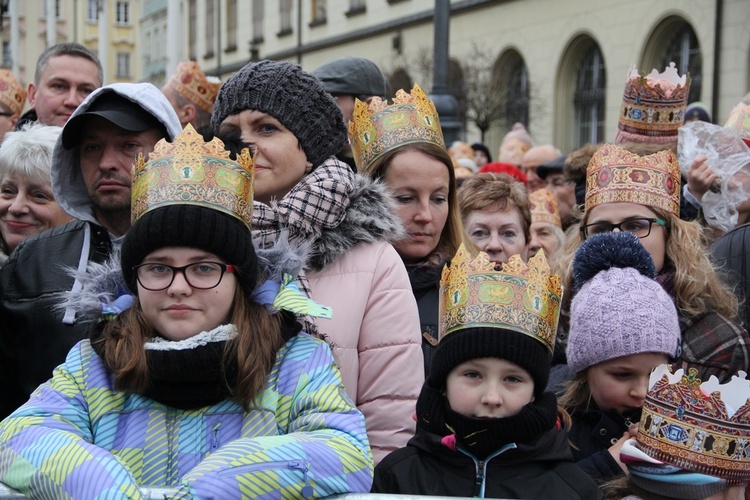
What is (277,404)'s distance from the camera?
2729 millimetres

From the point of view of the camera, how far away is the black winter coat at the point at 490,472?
297 centimetres

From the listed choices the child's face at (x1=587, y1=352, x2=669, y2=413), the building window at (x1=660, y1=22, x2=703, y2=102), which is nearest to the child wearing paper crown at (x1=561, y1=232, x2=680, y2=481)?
the child's face at (x1=587, y1=352, x2=669, y2=413)

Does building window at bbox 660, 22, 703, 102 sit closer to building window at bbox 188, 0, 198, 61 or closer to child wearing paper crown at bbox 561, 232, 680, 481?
child wearing paper crown at bbox 561, 232, 680, 481

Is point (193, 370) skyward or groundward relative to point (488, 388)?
skyward

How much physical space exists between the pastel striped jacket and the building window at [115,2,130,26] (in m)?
61.8

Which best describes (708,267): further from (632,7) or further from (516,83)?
(516,83)

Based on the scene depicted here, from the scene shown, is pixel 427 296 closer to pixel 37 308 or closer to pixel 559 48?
pixel 37 308

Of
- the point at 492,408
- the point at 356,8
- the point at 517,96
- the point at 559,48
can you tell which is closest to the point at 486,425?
the point at 492,408

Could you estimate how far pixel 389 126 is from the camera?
13.2 feet

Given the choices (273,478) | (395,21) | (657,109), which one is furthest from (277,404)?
(395,21)

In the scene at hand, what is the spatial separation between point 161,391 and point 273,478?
1.50 feet

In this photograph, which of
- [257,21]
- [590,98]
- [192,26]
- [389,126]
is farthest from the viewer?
[192,26]

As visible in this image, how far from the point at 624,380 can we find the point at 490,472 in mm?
753

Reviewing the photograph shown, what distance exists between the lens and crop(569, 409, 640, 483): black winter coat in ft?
10.7
